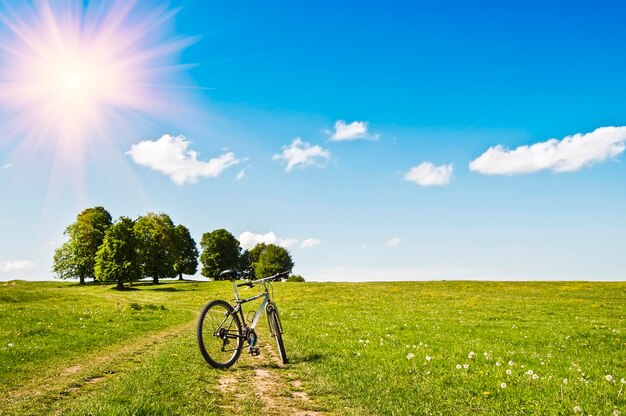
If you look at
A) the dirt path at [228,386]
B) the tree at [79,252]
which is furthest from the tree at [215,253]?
the dirt path at [228,386]

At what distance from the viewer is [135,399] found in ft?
24.5

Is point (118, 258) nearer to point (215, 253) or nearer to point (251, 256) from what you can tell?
point (215, 253)

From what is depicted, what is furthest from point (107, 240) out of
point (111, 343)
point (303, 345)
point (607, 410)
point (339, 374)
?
point (607, 410)

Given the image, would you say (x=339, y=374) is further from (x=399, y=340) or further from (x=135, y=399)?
(x=399, y=340)

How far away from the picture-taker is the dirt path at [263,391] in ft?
24.2

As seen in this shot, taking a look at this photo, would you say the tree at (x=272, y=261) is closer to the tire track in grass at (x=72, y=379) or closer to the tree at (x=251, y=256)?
the tree at (x=251, y=256)

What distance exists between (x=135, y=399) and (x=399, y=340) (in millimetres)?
11793

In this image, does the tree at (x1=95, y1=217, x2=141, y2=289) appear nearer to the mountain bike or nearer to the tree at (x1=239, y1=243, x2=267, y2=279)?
the tree at (x1=239, y1=243, x2=267, y2=279)

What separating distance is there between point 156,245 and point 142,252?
6982mm

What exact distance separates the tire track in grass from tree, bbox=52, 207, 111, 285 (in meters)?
80.7

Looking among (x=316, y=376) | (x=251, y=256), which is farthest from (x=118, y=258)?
(x=316, y=376)

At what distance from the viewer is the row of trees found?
75312 mm

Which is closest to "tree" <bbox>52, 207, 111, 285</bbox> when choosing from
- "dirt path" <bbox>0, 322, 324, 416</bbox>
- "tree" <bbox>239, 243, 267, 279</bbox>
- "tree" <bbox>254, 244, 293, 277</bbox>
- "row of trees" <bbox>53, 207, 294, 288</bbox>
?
"row of trees" <bbox>53, 207, 294, 288</bbox>

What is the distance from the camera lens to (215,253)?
113 meters
